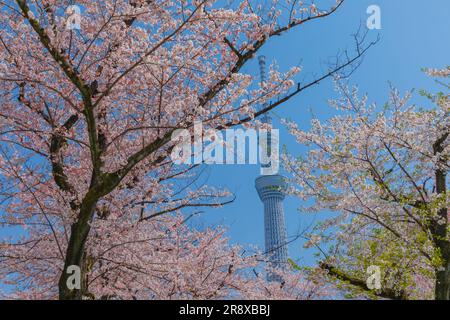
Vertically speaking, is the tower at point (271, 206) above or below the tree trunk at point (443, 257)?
above

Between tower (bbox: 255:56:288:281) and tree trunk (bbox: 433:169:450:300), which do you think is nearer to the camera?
tree trunk (bbox: 433:169:450:300)

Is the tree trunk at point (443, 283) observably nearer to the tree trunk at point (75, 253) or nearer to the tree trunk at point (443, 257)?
the tree trunk at point (443, 257)

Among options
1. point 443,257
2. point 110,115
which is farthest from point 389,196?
point 110,115

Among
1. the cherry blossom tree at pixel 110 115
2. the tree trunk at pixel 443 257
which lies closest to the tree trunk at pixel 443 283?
the tree trunk at pixel 443 257

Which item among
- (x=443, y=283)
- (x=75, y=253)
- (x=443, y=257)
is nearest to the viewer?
(x=75, y=253)

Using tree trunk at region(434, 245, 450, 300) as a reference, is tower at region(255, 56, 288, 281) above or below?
above

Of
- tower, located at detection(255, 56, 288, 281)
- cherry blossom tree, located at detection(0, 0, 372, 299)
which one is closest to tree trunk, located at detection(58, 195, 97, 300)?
cherry blossom tree, located at detection(0, 0, 372, 299)

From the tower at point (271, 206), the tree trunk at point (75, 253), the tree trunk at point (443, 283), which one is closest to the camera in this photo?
the tree trunk at point (75, 253)

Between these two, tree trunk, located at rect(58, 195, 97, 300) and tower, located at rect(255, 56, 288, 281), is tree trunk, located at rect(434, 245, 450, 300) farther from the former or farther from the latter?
tower, located at rect(255, 56, 288, 281)

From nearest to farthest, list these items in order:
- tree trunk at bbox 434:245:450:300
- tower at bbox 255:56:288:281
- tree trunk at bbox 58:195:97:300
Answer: tree trunk at bbox 58:195:97:300
tree trunk at bbox 434:245:450:300
tower at bbox 255:56:288:281

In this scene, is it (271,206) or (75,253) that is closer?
(75,253)

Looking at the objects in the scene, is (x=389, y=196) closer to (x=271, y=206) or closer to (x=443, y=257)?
(x=443, y=257)

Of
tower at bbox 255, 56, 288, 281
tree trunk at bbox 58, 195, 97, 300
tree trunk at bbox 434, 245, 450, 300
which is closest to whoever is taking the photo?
tree trunk at bbox 58, 195, 97, 300
